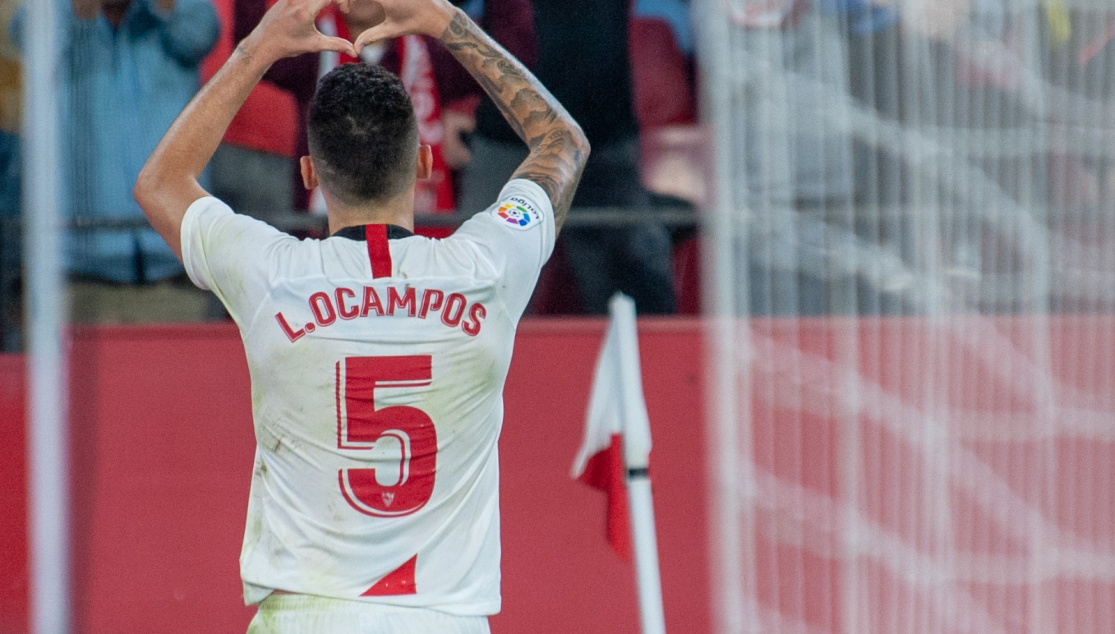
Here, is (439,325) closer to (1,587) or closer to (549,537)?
(549,537)

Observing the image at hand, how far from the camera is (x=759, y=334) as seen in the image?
12.7 ft

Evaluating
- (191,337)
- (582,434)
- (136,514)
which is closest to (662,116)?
(582,434)

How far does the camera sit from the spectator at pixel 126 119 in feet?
13.5

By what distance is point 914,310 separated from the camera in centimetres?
384

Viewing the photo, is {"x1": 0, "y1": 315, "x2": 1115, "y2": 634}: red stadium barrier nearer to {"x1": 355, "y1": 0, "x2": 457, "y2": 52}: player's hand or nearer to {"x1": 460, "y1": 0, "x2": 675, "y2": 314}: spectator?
{"x1": 460, "y1": 0, "x2": 675, "y2": 314}: spectator

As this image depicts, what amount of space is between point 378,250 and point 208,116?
398mm

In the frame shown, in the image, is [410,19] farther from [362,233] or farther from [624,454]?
[624,454]

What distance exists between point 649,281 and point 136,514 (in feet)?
6.57

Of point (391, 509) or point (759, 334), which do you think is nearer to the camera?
point (391, 509)

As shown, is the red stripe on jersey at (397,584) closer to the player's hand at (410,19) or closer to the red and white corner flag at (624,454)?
the red and white corner flag at (624,454)

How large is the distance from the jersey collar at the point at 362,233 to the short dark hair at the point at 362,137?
46mm

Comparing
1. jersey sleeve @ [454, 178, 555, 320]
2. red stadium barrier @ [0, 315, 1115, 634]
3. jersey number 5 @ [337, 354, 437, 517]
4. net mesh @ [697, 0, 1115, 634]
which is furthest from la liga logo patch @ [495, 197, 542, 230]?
red stadium barrier @ [0, 315, 1115, 634]

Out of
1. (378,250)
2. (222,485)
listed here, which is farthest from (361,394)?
(222,485)

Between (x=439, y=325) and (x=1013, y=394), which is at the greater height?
(x=439, y=325)
